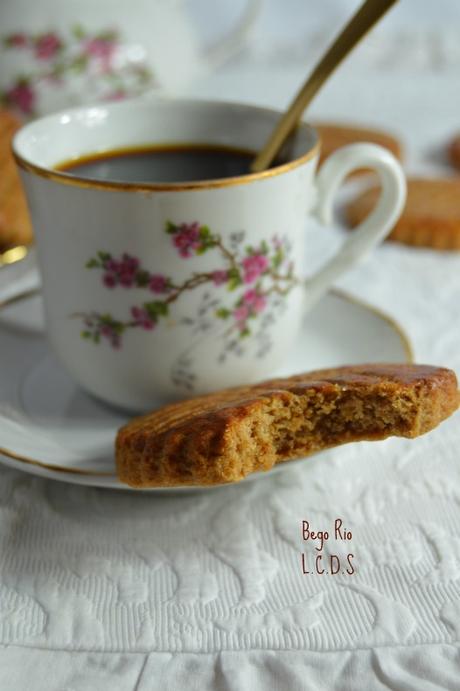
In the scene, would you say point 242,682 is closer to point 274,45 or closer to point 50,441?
point 50,441

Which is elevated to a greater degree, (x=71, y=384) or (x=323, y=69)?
(x=323, y=69)

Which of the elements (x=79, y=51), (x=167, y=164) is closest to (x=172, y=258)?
(x=167, y=164)

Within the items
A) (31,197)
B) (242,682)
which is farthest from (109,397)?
(242,682)

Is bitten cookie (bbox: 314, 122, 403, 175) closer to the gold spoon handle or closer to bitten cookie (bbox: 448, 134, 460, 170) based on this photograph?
bitten cookie (bbox: 448, 134, 460, 170)

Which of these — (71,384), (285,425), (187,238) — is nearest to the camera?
(285,425)

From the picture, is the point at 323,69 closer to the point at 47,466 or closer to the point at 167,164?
the point at 167,164

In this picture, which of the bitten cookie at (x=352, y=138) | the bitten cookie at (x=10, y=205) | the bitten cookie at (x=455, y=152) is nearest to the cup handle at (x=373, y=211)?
the bitten cookie at (x=10, y=205)
